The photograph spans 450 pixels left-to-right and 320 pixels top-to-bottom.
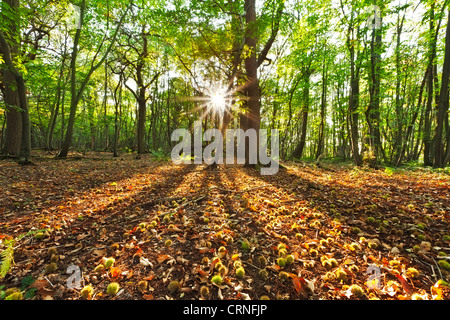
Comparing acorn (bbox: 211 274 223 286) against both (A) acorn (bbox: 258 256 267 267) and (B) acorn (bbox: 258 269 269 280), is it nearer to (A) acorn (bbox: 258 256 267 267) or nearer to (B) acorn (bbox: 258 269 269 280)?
(B) acorn (bbox: 258 269 269 280)

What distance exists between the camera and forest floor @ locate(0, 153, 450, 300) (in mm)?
1667

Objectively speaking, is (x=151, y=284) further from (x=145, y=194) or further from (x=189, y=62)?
(x=189, y=62)

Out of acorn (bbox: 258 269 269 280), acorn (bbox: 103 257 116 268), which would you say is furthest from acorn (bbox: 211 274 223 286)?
acorn (bbox: 103 257 116 268)

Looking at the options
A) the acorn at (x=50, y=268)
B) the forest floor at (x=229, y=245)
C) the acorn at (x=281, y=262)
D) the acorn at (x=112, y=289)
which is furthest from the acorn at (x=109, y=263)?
the acorn at (x=281, y=262)

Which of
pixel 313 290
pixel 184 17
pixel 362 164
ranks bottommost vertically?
pixel 313 290

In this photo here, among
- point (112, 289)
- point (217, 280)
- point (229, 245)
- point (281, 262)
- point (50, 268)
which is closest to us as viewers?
point (112, 289)

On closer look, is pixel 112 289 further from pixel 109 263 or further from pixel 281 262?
pixel 281 262

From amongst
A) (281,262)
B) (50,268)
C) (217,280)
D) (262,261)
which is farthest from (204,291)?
(50,268)

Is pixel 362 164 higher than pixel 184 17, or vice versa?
pixel 184 17

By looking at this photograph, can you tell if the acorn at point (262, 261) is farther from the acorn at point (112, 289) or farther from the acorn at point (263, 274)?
the acorn at point (112, 289)

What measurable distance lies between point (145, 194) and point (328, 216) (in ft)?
13.6

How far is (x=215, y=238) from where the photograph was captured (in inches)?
99.3

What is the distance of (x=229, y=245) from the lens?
2418 millimetres
